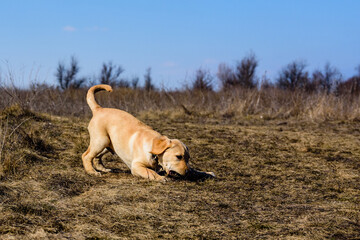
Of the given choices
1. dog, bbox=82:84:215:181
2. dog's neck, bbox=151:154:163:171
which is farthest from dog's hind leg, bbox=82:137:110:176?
dog's neck, bbox=151:154:163:171

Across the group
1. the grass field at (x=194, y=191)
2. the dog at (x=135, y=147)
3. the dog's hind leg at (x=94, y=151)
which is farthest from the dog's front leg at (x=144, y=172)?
the dog's hind leg at (x=94, y=151)


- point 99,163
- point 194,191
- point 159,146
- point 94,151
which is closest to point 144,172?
point 159,146

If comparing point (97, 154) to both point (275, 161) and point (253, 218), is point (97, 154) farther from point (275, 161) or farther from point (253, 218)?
point (275, 161)

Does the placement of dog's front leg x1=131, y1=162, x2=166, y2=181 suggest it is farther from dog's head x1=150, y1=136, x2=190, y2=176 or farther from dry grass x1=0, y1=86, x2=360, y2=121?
dry grass x1=0, y1=86, x2=360, y2=121

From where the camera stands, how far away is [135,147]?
5.26 metres

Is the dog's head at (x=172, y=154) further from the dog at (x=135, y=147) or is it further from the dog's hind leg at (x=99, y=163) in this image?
the dog's hind leg at (x=99, y=163)

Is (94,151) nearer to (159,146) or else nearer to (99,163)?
(99,163)

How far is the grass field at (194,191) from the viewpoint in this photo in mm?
3531

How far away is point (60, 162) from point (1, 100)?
3.67 meters

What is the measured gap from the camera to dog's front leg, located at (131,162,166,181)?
16.7 feet

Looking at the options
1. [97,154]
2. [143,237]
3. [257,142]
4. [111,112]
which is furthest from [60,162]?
[257,142]

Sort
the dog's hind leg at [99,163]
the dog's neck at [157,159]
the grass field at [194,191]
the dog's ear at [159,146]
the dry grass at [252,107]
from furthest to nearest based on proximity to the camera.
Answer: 1. the dry grass at [252,107]
2. the dog's hind leg at [99,163]
3. the dog's neck at [157,159]
4. the dog's ear at [159,146]
5. the grass field at [194,191]

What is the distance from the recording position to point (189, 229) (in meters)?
3.56

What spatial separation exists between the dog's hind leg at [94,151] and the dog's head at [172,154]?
91 centimetres
